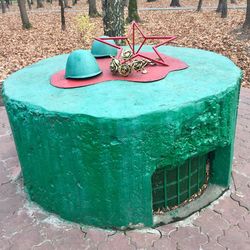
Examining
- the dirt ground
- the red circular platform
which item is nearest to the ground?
the red circular platform

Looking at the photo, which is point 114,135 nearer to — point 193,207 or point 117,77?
point 117,77

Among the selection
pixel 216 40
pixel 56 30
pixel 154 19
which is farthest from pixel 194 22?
pixel 56 30

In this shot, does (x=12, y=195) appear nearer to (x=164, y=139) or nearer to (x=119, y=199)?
(x=119, y=199)

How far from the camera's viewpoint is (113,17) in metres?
7.62

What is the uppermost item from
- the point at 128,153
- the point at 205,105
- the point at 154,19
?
the point at 205,105

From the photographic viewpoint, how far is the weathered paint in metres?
2.88

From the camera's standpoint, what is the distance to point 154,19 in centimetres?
Answer: 1828

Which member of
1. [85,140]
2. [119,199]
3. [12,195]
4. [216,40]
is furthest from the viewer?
[216,40]

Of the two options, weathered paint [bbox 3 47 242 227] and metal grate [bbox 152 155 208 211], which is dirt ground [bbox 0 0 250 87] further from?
weathered paint [bbox 3 47 242 227]

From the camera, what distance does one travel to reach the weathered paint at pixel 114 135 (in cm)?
288

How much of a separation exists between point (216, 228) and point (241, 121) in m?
2.60

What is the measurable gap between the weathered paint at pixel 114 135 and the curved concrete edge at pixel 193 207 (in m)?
Result: 0.20

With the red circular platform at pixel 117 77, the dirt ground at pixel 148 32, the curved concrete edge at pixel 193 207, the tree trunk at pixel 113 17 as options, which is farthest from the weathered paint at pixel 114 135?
the dirt ground at pixel 148 32

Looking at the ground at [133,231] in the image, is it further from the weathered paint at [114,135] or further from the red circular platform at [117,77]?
the red circular platform at [117,77]
